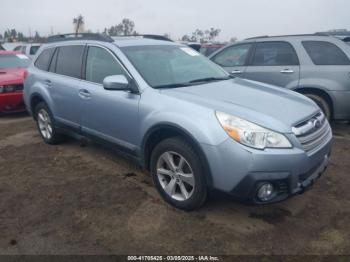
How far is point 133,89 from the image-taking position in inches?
147

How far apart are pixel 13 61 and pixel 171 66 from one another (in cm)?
648

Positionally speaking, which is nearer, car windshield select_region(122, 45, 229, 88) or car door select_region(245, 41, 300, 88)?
car windshield select_region(122, 45, 229, 88)

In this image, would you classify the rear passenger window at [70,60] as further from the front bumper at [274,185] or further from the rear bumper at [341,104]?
the rear bumper at [341,104]

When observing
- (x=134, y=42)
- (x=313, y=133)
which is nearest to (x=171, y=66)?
(x=134, y=42)

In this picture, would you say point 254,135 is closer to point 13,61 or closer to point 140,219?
point 140,219

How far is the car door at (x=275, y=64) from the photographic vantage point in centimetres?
609

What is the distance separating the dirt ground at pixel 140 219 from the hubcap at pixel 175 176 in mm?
193

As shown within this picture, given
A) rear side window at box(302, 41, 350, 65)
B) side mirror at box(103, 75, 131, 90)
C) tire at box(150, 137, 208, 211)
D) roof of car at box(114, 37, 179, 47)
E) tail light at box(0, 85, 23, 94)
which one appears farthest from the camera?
tail light at box(0, 85, 23, 94)

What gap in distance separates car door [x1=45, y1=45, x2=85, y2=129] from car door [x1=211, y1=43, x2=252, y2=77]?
311 centimetres

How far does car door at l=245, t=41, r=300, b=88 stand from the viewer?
6090 millimetres

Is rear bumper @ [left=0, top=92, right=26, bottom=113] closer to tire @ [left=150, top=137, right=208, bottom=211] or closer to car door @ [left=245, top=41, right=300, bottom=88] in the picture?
car door @ [left=245, top=41, right=300, bottom=88]

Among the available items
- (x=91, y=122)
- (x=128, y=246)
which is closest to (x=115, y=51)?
(x=91, y=122)

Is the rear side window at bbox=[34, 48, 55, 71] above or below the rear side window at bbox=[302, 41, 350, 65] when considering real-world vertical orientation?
below

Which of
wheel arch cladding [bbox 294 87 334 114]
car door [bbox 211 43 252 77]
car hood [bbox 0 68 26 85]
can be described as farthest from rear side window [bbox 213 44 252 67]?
car hood [bbox 0 68 26 85]
